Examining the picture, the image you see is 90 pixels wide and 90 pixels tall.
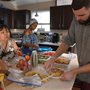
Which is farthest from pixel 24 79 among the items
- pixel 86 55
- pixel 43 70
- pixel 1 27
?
pixel 1 27

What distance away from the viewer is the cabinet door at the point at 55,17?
4434 millimetres

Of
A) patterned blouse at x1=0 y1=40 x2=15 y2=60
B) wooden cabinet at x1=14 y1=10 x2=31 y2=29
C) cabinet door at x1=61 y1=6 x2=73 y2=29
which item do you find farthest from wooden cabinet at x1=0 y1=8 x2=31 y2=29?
patterned blouse at x1=0 y1=40 x2=15 y2=60

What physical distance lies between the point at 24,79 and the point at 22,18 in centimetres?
427

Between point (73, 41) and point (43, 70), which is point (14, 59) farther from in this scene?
point (73, 41)

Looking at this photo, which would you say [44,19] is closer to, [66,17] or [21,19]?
[21,19]

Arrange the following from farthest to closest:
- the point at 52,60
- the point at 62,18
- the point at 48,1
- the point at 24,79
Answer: the point at 48,1, the point at 62,18, the point at 52,60, the point at 24,79

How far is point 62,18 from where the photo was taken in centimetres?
438

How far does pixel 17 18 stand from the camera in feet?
17.1

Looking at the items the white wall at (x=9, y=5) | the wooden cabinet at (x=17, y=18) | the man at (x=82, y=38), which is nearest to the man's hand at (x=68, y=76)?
the man at (x=82, y=38)

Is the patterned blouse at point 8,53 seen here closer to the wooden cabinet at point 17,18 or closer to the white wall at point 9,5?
the wooden cabinet at point 17,18

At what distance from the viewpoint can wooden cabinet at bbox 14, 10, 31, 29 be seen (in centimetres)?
508

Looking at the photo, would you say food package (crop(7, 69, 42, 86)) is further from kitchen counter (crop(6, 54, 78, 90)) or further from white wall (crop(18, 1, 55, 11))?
white wall (crop(18, 1, 55, 11))

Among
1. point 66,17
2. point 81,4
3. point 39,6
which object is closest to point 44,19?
point 39,6

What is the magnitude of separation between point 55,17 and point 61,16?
0.20 meters
